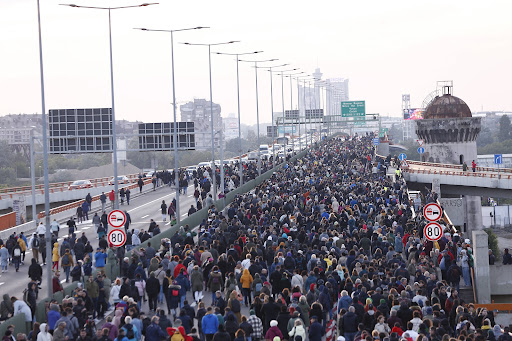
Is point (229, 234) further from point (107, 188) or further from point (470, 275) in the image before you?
point (107, 188)

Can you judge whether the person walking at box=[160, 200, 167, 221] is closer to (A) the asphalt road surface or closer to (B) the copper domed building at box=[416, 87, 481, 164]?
(A) the asphalt road surface

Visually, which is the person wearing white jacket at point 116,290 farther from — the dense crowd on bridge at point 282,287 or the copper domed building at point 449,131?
the copper domed building at point 449,131

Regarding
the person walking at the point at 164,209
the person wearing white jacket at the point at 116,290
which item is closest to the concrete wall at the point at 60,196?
the person walking at the point at 164,209

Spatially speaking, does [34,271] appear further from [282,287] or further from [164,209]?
[164,209]

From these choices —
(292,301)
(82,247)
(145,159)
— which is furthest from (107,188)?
(145,159)

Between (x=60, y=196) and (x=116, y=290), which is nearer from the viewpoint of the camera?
(x=116, y=290)

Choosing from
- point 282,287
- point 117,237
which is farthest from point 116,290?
point 117,237

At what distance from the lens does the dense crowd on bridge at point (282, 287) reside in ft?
55.0

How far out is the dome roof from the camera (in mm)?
89250

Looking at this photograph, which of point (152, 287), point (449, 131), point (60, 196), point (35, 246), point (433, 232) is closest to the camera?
point (152, 287)

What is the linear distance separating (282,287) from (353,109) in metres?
115

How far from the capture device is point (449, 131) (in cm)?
8831

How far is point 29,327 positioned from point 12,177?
13639 cm

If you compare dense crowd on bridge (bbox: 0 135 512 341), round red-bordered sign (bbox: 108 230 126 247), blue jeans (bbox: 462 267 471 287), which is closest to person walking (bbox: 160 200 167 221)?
dense crowd on bridge (bbox: 0 135 512 341)
